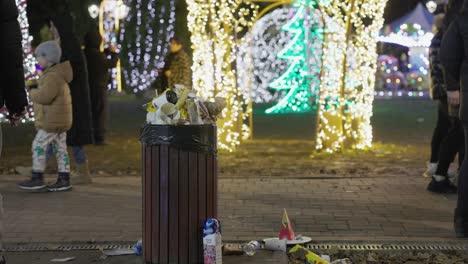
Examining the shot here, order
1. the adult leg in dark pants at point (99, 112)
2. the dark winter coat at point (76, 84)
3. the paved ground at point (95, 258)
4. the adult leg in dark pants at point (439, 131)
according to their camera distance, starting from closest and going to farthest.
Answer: the paved ground at point (95, 258)
the adult leg in dark pants at point (439, 131)
the dark winter coat at point (76, 84)
the adult leg in dark pants at point (99, 112)

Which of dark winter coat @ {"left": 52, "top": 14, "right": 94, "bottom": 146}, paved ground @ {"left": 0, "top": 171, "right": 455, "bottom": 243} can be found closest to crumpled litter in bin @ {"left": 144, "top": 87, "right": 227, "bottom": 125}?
paved ground @ {"left": 0, "top": 171, "right": 455, "bottom": 243}

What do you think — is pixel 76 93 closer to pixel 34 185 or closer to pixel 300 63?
pixel 34 185

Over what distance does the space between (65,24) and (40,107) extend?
3.54 ft

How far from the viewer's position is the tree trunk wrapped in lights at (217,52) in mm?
12852

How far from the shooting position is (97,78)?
14328 mm

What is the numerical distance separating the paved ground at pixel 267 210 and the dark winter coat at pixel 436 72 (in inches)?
41.3

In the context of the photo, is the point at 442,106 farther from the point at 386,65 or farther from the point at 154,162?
the point at 386,65

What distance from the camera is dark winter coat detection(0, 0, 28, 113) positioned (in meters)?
4.99

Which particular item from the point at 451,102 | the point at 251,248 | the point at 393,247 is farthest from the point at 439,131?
the point at 251,248

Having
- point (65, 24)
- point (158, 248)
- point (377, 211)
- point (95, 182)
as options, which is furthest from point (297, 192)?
point (158, 248)

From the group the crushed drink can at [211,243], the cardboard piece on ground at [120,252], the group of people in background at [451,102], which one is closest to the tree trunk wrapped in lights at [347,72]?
the group of people in background at [451,102]

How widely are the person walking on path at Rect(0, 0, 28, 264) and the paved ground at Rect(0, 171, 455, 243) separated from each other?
1.78m

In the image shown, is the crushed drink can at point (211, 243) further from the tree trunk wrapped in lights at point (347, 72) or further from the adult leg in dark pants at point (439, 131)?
the tree trunk wrapped in lights at point (347, 72)

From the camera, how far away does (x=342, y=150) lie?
41.6 feet
